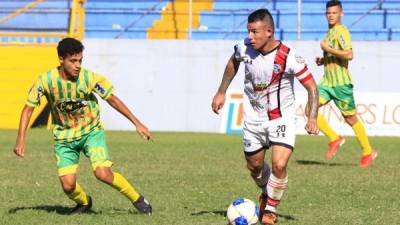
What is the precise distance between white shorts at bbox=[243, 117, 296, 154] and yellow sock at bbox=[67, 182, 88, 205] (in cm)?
164

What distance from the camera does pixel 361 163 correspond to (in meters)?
13.3

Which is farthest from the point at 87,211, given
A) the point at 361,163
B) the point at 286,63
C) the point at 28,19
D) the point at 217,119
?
the point at 28,19

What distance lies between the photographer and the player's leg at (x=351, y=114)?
1305 centimetres

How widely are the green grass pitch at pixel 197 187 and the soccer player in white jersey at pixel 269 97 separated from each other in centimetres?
51

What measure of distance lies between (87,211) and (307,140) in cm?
1239

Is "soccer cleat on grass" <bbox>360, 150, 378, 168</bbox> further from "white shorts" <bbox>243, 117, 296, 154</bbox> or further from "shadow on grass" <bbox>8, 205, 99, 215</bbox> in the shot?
"shadow on grass" <bbox>8, 205, 99, 215</bbox>

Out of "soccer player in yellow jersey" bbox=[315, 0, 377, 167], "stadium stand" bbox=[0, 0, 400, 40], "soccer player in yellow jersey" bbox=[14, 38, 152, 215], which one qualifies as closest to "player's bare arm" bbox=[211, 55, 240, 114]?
"soccer player in yellow jersey" bbox=[14, 38, 152, 215]

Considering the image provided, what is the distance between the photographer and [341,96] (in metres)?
13.1

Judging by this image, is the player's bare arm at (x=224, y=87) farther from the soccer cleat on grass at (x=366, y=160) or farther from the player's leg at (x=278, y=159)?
the soccer cleat on grass at (x=366, y=160)

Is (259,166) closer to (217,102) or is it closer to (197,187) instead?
(217,102)

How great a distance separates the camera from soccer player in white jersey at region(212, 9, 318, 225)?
25.5ft

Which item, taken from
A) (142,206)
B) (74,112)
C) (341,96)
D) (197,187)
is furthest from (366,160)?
(74,112)

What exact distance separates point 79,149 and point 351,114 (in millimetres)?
5866

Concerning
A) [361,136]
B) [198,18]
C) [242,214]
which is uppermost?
[198,18]
